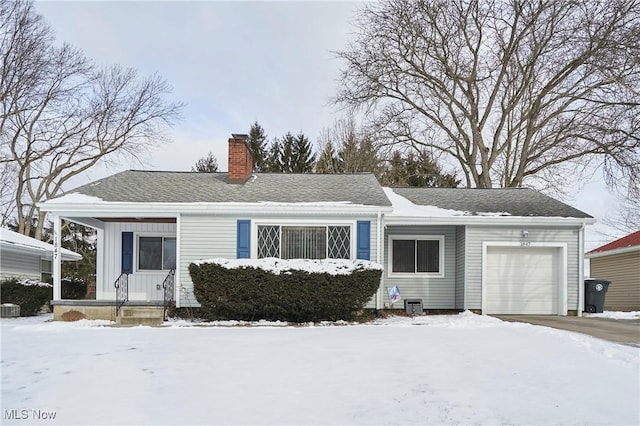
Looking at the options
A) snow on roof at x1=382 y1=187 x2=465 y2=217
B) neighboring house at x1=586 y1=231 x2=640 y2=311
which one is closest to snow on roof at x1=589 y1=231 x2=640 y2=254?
neighboring house at x1=586 y1=231 x2=640 y2=311

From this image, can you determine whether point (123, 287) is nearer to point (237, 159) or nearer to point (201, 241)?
point (201, 241)

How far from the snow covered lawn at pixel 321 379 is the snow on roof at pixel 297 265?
7.77 ft

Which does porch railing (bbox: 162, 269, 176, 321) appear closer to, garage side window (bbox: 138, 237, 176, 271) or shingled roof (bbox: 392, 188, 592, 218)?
garage side window (bbox: 138, 237, 176, 271)

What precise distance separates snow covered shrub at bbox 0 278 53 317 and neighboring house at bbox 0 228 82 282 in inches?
51.7

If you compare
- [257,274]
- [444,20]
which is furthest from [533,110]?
[257,274]

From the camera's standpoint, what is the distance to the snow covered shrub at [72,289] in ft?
69.3

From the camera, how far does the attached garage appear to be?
16.1 metres

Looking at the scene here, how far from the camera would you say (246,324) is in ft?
42.1

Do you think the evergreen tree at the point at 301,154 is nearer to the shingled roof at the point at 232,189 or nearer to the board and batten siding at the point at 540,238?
the shingled roof at the point at 232,189

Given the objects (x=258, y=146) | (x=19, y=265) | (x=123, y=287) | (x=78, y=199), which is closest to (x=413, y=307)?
(x=123, y=287)

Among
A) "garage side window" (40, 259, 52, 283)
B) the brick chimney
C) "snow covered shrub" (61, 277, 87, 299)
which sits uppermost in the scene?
the brick chimney

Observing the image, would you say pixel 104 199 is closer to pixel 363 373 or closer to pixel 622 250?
pixel 363 373

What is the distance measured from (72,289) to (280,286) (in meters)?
11.8

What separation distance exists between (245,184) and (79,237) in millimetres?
23491
